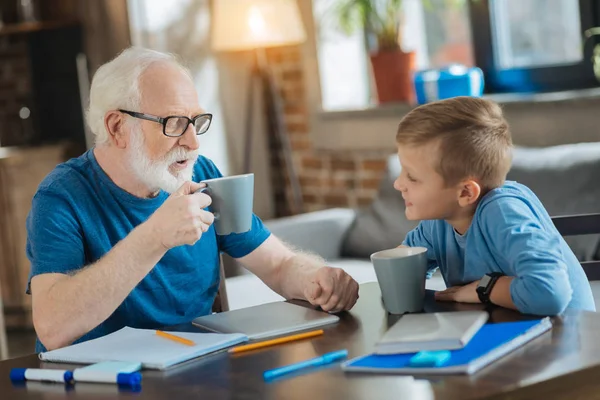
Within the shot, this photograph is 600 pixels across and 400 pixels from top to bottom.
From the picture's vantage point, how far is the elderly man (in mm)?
1731

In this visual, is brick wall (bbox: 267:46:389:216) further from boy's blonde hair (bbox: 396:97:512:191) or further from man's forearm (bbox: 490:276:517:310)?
man's forearm (bbox: 490:276:517:310)

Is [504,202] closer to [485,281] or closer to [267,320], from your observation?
[485,281]

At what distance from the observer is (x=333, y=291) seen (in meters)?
1.71

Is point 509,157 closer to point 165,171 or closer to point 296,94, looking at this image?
point 165,171

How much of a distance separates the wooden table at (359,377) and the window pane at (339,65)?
3.31m

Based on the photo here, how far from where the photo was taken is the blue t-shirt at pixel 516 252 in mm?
1447

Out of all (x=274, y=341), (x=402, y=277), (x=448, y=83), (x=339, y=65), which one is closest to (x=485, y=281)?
(x=402, y=277)

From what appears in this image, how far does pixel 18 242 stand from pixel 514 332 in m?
4.29

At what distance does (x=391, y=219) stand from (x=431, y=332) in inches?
92.8

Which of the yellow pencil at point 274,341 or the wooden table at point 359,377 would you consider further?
the yellow pencil at point 274,341

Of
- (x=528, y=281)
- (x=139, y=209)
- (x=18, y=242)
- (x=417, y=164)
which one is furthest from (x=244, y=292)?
(x=18, y=242)

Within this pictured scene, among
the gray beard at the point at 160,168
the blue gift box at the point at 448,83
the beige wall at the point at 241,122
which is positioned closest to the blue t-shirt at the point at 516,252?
the gray beard at the point at 160,168

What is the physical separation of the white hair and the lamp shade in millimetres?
2452

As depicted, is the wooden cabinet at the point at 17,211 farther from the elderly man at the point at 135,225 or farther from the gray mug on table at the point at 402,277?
the gray mug on table at the point at 402,277
